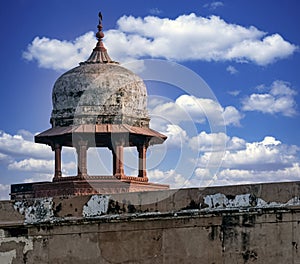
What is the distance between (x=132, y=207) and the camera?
10.8 m

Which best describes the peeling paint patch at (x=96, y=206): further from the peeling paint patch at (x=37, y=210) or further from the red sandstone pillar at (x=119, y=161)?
the red sandstone pillar at (x=119, y=161)

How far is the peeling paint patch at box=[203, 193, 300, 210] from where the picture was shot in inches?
393

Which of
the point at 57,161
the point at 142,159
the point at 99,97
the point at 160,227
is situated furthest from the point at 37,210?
the point at 142,159

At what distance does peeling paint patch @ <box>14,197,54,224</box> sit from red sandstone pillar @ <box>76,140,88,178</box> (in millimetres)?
10829

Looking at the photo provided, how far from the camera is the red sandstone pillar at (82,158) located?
22438 mm

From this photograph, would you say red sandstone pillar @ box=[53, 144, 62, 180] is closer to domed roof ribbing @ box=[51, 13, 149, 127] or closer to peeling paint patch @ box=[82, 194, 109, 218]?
domed roof ribbing @ box=[51, 13, 149, 127]

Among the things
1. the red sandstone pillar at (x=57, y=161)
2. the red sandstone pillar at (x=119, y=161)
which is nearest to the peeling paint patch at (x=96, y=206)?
the red sandstone pillar at (x=119, y=161)

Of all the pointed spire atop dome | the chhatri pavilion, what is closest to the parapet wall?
the chhatri pavilion

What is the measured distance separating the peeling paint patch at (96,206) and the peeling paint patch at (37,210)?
1.52ft

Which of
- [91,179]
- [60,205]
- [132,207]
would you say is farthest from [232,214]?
[91,179]

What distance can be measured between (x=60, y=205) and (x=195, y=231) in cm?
178

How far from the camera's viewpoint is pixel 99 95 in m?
23.5

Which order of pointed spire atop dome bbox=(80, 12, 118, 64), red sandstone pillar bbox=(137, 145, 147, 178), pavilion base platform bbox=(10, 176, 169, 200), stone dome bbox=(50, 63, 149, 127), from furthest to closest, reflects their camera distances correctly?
pointed spire atop dome bbox=(80, 12, 118, 64)
stone dome bbox=(50, 63, 149, 127)
red sandstone pillar bbox=(137, 145, 147, 178)
pavilion base platform bbox=(10, 176, 169, 200)

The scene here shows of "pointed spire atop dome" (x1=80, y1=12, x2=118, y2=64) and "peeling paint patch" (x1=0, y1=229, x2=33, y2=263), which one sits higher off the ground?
"pointed spire atop dome" (x1=80, y1=12, x2=118, y2=64)
